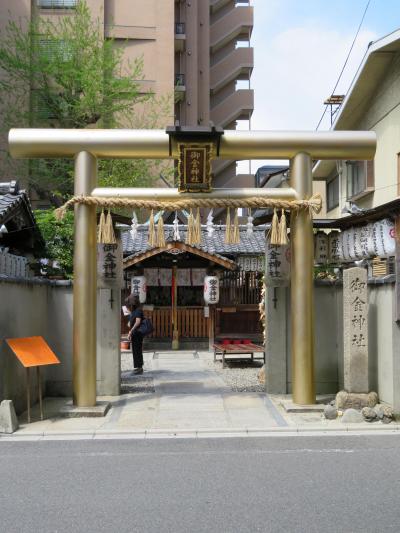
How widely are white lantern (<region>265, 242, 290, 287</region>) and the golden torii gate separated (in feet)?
2.70

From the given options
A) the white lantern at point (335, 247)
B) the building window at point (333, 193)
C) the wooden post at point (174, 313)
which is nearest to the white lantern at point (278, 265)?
the white lantern at point (335, 247)

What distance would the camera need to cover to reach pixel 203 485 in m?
6.42

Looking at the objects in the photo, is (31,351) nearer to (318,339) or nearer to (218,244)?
(318,339)

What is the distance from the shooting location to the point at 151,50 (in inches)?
1369

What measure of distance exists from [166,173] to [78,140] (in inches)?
797

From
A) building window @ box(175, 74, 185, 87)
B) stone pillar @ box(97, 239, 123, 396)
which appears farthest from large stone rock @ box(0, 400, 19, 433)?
building window @ box(175, 74, 185, 87)

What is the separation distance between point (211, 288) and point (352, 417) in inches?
509

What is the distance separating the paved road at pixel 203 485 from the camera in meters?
5.31

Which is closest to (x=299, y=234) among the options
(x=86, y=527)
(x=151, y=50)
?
(x=86, y=527)

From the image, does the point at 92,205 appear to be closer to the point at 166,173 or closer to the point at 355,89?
the point at 355,89

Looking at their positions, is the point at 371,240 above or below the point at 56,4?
below

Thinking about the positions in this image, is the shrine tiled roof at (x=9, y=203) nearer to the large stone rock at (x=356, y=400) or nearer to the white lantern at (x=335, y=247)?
the white lantern at (x=335, y=247)

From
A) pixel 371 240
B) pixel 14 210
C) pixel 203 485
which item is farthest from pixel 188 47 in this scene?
pixel 203 485

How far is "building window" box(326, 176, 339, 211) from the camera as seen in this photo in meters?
24.5
